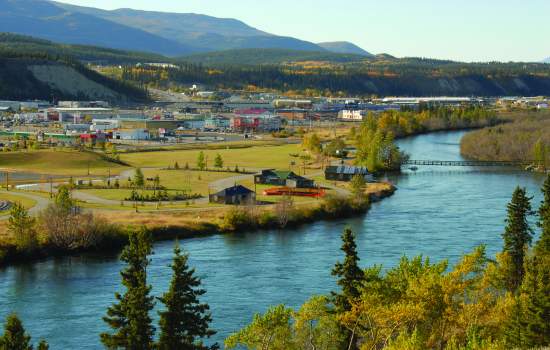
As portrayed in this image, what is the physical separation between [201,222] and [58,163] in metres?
20.4

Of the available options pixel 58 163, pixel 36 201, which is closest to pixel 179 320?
pixel 36 201

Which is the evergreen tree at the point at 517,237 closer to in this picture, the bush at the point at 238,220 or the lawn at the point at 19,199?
the bush at the point at 238,220

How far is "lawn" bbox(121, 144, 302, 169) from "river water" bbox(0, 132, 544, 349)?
15.5m

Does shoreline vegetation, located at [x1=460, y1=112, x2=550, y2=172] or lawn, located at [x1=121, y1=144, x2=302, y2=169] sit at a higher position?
shoreline vegetation, located at [x1=460, y1=112, x2=550, y2=172]

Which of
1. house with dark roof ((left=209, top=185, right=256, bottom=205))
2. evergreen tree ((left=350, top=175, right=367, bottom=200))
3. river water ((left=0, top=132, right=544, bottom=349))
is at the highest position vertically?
evergreen tree ((left=350, top=175, right=367, bottom=200))

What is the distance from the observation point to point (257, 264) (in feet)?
88.6

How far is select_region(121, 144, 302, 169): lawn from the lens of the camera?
54.1 m

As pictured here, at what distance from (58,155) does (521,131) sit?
33324mm

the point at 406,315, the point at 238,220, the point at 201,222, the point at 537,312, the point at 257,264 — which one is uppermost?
Answer: the point at 406,315

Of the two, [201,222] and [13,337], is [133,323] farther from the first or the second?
[201,222]

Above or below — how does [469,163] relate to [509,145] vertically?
below

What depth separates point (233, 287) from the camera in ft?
78.7

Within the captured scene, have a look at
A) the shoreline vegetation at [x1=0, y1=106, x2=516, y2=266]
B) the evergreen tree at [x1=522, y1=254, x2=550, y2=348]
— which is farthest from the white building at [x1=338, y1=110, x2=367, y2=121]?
the evergreen tree at [x1=522, y1=254, x2=550, y2=348]

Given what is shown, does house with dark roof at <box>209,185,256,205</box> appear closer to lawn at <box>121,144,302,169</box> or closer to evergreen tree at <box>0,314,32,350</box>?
lawn at <box>121,144,302,169</box>
